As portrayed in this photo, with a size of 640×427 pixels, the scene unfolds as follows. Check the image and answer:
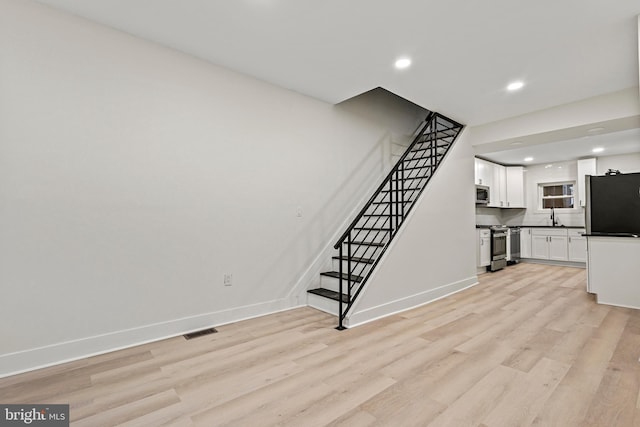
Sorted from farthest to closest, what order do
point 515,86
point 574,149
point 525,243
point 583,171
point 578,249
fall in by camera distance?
point 525,243
point 583,171
point 578,249
point 574,149
point 515,86

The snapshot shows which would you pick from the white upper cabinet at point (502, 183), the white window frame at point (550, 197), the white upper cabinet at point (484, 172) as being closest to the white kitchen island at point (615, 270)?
the white upper cabinet at point (484, 172)

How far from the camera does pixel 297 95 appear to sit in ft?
12.1

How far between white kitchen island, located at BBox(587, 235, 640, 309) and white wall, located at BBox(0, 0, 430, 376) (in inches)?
152

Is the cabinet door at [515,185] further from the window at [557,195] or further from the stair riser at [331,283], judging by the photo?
the stair riser at [331,283]

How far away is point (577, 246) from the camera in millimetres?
6637

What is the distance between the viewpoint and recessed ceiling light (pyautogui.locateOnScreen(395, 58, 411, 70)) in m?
2.93

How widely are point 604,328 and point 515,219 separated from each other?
5.70 metres

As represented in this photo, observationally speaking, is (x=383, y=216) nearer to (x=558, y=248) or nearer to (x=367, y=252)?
(x=367, y=252)

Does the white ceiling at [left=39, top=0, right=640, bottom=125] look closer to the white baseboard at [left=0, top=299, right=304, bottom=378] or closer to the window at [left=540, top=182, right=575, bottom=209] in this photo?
the white baseboard at [left=0, top=299, right=304, bottom=378]

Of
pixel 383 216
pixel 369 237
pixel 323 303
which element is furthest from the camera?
pixel 369 237

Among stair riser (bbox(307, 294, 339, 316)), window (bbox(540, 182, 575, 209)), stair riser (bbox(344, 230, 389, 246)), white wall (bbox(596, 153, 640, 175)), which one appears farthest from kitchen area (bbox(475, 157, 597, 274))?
stair riser (bbox(307, 294, 339, 316))

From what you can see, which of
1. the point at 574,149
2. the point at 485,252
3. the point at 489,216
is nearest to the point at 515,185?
the point at 489,216

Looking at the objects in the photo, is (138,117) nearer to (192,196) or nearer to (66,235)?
(192,196)

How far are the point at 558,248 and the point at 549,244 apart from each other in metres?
→ 0.19
